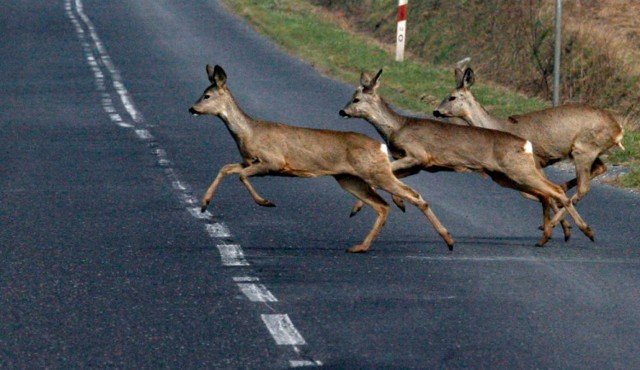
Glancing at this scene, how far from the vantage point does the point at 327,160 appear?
11.7 meters

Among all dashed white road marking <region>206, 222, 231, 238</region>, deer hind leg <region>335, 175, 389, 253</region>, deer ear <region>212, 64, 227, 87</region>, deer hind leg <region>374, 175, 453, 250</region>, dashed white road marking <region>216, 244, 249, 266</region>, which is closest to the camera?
dashed white road marking <region>216, 244, 249, 266</region>

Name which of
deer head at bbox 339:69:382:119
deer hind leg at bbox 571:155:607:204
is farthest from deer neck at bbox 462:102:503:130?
deer head at bbox 339:69:382:119

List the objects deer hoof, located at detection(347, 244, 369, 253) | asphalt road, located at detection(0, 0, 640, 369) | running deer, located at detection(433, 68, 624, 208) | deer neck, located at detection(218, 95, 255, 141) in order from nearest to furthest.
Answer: asphalt road, located at detection(0, 0, 640, 369)
deer hoof, located at detection(347, 244, 369, 253)
deer neck, located at detection(218, 95, 255, 141)
running deer, located at detection(433, 68, 624, 208)

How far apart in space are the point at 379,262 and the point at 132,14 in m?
32.9

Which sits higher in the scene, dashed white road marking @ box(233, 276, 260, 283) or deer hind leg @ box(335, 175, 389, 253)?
dashed white road marking @ box(233, 276, 260, 283)

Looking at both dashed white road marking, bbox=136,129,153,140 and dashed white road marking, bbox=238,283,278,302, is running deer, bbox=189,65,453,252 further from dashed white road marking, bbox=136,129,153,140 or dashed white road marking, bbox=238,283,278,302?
dashed white road marking, bbox=136,129,153,140

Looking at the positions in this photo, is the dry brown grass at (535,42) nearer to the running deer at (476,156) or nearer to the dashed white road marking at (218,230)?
the running deer at (476,156)

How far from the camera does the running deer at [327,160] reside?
1152cm

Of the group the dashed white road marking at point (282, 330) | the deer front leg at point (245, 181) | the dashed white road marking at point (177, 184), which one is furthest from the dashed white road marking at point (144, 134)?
the dashed white road marking at point (282, 330)

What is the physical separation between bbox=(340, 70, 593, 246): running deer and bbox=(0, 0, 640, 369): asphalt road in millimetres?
418

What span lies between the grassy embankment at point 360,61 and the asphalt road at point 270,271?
3153mm

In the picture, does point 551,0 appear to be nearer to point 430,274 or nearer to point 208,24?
point 208,24

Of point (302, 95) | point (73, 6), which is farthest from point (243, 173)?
point (73, 6)

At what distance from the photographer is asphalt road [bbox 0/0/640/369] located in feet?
26.2
